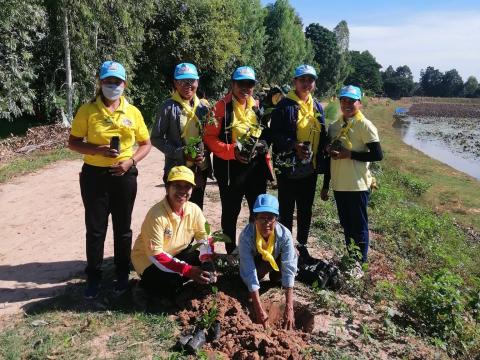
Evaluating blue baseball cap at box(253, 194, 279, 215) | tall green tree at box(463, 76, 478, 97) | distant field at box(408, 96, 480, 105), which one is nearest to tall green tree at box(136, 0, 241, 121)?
blue baseball cap at box(253, 194, 279, 215)

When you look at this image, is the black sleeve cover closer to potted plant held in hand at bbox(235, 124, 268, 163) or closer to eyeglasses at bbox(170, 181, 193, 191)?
potted plant held in hand at bbox(235, 124, 268, 163)

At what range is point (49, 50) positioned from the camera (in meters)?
15.0

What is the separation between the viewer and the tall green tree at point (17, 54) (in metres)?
12.2

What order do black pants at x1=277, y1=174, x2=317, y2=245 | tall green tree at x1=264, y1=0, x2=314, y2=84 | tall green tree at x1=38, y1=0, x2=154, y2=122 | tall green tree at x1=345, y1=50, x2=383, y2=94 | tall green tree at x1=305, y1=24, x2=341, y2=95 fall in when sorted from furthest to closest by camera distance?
1. tall green tree at x1=345, y1=50, x2=383, y2=94
2. tall green tree at x1=305, y1=24, x2=341, y2=95
3. tall green tree at x1=264, y1=0, x2=314, y2=84
4. tall green tree at x1=38, y1=0, x2=154, y2=122
5. black pants at x1=277, y1=174, x2=317, y2=245

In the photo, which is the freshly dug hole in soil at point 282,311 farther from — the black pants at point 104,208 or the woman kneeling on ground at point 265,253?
the black pants at point 104,208

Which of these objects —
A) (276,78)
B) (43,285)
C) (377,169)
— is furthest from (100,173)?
(276,78)

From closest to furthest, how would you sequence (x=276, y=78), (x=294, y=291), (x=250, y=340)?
(x=250, y=340)
(x=294, y=291)
(x=276, y=78)

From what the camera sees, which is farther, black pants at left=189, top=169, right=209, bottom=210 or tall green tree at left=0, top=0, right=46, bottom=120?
tall green tree at left=0, top=0, right=46, bottom=120

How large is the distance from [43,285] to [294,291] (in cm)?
250

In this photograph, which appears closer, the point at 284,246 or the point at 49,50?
the point at 284,246

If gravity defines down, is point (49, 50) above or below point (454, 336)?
above

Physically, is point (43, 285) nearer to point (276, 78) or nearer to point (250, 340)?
point (250, 340)

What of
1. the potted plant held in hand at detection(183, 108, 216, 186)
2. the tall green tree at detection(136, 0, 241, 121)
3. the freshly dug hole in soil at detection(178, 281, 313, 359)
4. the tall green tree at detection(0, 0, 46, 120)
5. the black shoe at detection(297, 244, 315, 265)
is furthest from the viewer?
the tall green tree at detection(136, 0, 241, 121)

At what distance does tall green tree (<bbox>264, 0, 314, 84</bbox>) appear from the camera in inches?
1588
